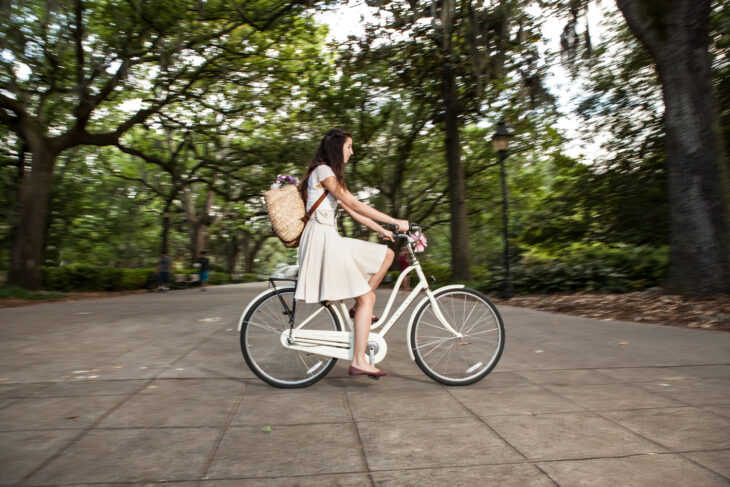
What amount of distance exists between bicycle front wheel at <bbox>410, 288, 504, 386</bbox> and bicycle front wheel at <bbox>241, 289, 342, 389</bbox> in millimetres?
671

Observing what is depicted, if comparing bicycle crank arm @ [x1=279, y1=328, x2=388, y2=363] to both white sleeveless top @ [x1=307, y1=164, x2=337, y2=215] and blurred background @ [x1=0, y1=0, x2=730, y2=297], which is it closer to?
white sleeveless top @ [x1=307, y1=164, x2=337, y2=215]

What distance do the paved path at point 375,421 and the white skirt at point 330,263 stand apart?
768 mm

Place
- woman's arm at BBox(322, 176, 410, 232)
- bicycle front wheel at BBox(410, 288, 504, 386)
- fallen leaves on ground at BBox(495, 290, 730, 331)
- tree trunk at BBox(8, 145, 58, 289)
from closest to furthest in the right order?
woman's arm at BBox(322, 176, 410, 232)
bicycle front wheel at BBox(410, 288, 504, 386)
fallen leaves on ground at BBox(495, 290, 730, 331)
tree trunk at BBox(8, 145, 58, 289)

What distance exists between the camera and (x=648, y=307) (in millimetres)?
8141

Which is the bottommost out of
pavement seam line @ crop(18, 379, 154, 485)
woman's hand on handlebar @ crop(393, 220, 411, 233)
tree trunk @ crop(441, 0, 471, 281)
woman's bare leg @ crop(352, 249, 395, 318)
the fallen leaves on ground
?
Answer: pavement seam line @ crop(18, 379, 154, 485)

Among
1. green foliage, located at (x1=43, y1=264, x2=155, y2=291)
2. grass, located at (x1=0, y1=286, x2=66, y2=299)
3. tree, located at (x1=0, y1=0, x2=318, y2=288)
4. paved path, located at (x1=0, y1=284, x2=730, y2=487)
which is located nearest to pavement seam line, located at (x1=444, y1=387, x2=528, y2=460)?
paved path, located at (x1=0, y1=284, x2=730, y2=487)

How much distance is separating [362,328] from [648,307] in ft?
19.5

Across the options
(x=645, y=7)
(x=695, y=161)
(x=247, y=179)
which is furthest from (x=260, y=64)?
(x=695, y=161)

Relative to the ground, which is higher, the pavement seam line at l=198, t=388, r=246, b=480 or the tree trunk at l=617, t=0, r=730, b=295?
the tree trunk at l=617, t=0, r=730, b=295

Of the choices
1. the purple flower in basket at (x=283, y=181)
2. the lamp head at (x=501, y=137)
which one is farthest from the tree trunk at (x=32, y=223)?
the purple flower in basket at (x=283, y=181)

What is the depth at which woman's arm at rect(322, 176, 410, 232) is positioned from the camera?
394 centimetres

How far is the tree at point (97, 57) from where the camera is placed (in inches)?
554

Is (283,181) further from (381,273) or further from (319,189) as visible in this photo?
(381,273)

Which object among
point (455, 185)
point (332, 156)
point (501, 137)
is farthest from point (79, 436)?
point (455, 185)
